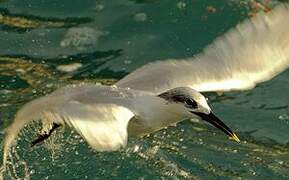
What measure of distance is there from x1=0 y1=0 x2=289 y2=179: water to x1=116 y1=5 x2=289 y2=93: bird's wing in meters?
0.82

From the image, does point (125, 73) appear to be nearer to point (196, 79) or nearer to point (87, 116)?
point (196, 79)

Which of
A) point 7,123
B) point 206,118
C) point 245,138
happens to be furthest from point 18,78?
point 206,118

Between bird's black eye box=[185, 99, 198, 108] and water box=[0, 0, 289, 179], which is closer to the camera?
bird's black eye box=[185, 99, 198, 108]

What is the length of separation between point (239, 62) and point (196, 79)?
39 cm

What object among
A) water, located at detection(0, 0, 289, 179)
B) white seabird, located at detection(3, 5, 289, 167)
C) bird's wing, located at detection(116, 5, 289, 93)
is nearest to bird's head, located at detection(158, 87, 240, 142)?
white seabird, located at detection(3, 5, 289, 167)

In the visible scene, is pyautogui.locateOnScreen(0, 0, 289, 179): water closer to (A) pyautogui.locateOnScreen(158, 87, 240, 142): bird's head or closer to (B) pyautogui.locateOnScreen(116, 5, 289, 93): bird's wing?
(B) pyautogui.locateOnScreen(116, 5, 289, 93): bird's wing

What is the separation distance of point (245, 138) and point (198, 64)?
4.34 feet

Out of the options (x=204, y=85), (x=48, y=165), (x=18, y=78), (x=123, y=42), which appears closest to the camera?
(x=204, y=85)

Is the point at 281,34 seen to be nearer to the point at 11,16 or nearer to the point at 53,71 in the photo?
the point at 53,71

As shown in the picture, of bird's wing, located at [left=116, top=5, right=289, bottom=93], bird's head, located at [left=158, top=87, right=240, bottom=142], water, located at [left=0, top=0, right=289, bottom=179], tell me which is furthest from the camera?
water, located at [left=0, top=0, right=289, bottom=179]

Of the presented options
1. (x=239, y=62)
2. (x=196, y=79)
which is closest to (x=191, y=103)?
(x=196, y=79)

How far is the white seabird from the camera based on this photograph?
243 inches

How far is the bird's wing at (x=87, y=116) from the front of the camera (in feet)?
15.5

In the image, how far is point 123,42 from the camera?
9.22m
